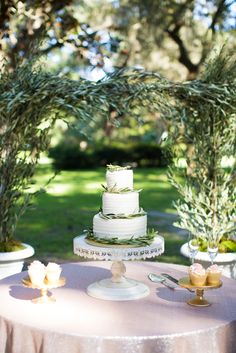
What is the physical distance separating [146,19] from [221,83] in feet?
35.1

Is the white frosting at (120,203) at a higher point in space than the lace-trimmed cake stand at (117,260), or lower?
higher

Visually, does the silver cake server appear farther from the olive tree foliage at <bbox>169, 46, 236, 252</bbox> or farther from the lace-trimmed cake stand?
the olive tree foliage at <bbox>169, 46, 236, 252</bbox>

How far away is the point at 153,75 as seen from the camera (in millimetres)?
6012

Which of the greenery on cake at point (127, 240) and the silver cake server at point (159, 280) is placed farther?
the silver cake server at point (159, 280)

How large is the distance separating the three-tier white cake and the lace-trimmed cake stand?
4.5 inches

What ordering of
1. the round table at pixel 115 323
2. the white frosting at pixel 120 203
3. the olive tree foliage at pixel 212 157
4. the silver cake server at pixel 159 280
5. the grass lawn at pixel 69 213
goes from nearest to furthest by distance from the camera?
the round table at pixel 115 323 < the white frosting at pixel 120 203 < the silver cake server at pixel 159 280 < the olive tree foliage at pixel 212 157 < the grass lawn at pixel 69 213

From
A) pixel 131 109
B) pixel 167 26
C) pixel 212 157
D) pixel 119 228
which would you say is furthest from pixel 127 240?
pixel 167 26

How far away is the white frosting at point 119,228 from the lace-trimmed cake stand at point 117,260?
0.12 m

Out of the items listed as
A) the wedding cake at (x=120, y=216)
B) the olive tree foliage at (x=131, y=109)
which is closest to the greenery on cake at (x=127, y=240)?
the wedding cake at (x=120, y=216)

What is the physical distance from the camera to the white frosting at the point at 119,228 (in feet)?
12.6

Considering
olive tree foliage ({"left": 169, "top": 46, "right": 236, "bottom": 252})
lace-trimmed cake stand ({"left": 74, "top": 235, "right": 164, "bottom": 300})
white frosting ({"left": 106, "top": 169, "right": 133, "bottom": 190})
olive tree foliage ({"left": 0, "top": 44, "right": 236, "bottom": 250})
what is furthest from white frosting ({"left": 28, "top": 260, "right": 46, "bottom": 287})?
olive tree foliage ({"left": 169, "top": 46, "right": 236, "bottom": 252})

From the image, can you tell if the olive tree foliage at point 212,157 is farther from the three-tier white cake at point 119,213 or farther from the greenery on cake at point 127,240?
the greenery on cake at point 127,240

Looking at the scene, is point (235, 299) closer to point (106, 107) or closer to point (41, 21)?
point (106, 107)

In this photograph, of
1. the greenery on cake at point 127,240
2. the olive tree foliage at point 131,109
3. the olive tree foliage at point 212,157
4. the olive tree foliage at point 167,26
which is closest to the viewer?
the greenery on cake at point 127,240
